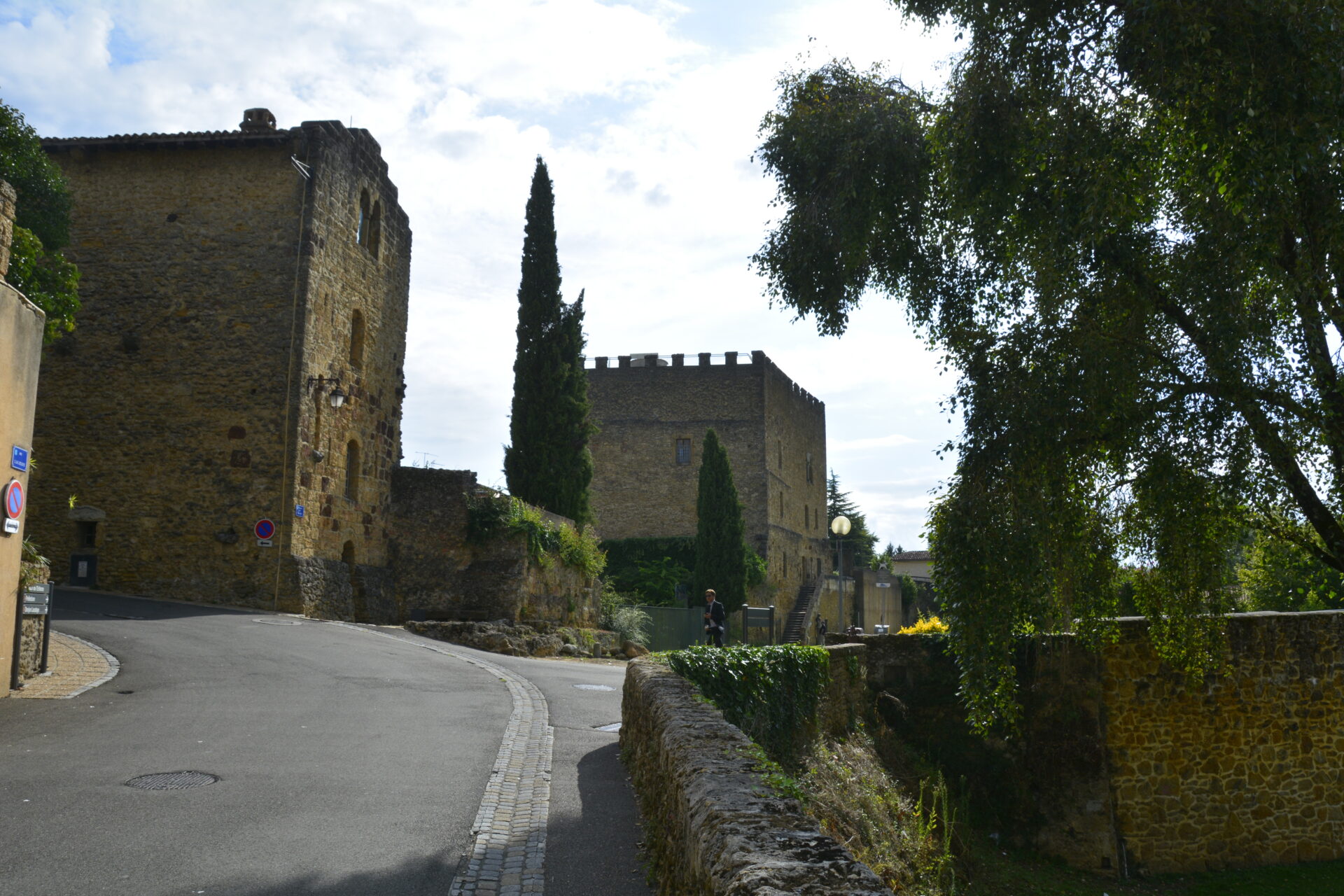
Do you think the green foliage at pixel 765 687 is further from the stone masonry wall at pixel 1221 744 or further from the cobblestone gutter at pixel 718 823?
the stone masonry wall at pixel 1221 744

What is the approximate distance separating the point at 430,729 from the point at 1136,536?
663cm

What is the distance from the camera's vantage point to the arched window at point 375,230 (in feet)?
83.2

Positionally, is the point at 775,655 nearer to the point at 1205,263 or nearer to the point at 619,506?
the point at 1205,263

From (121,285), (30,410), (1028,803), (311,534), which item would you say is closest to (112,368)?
(121,285)

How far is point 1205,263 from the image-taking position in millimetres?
8469

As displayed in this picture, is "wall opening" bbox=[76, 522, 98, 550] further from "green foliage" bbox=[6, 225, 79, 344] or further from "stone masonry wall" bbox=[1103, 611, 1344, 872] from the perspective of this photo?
"stone masonry wall" bbox=[1103, 611, 1344, 872]

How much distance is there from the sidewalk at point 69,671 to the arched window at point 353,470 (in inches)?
375

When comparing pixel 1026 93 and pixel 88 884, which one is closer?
pixel 88 884

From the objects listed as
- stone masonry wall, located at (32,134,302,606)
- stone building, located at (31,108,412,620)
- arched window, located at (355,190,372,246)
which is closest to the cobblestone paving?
stone building, located at (31,108,412,620)

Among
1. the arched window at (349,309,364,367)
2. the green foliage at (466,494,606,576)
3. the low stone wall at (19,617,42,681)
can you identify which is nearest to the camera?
the low stone wall at (19,617,42,681)

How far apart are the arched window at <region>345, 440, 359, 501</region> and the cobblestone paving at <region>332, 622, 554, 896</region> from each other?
13994 mm

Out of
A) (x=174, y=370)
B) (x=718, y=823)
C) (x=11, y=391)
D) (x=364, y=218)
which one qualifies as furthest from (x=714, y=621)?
(x=718, y=823)

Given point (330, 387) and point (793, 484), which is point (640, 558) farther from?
point (330, 387)

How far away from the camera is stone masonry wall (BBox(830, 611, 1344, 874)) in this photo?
45.0ft
